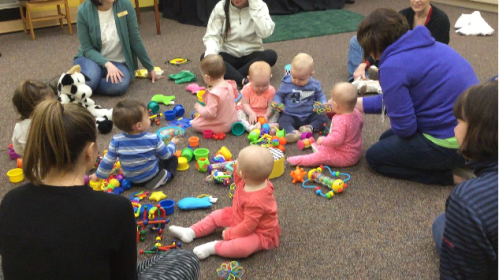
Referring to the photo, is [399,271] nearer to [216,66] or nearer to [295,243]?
[295,243]

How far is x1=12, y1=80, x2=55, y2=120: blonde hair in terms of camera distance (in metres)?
2.20

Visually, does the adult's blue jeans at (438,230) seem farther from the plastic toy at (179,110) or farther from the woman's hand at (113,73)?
Result: the woman's hand at (113,73)

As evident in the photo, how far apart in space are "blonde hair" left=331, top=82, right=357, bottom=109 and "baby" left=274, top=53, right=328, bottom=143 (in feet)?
1.32

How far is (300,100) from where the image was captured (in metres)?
2.82

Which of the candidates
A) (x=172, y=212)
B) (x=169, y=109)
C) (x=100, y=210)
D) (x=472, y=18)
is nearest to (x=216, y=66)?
(x=169, y=109)

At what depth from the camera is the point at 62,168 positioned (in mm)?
1151

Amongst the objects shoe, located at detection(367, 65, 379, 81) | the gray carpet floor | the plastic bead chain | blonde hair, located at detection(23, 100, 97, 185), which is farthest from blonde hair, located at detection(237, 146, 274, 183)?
shoe, located at detection(367, 65, 379, 81)

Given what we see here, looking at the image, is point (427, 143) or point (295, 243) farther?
point (427, 143)

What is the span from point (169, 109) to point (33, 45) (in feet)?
7.73

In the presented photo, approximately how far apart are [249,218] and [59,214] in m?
0.81

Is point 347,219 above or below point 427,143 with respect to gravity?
below

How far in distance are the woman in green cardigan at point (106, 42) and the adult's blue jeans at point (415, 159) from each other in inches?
78.0

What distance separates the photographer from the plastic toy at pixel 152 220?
1957mm

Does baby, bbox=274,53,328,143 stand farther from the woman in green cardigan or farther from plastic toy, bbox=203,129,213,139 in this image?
the woman in green cardigan
